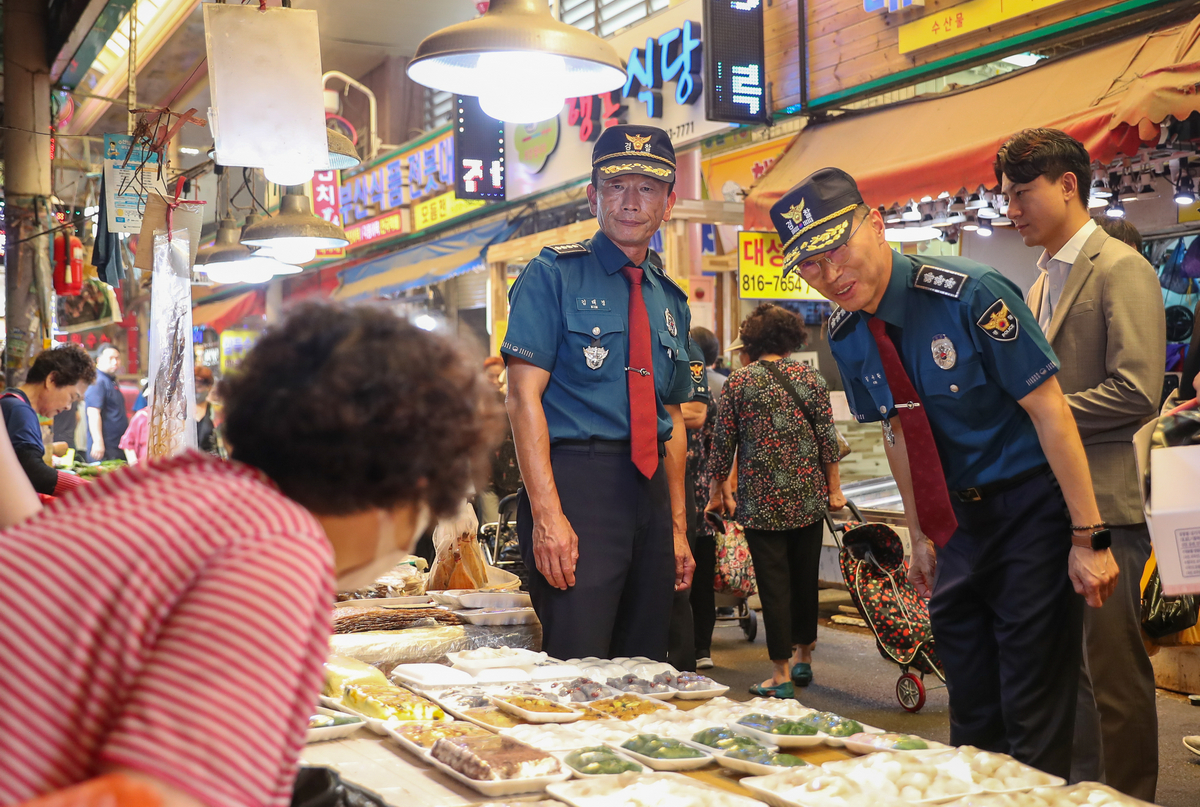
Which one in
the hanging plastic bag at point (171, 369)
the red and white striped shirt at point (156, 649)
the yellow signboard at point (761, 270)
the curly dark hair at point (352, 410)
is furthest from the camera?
the yellow signboard at point (761, 270)

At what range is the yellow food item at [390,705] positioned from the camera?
7.95 feet

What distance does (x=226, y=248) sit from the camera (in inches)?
289

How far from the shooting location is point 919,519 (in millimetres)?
2818

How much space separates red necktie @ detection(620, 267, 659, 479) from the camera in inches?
124

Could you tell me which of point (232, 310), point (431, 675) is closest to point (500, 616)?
point (431, 675)

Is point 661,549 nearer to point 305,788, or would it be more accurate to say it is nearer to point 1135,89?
point 305,788

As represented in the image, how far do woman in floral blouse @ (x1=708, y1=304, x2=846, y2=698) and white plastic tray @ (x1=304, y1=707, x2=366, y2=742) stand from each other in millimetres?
3776

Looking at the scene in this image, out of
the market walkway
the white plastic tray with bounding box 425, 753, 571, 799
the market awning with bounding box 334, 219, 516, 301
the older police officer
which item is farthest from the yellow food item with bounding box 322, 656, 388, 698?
the market awning with bounding box 334, 219, 516, 301

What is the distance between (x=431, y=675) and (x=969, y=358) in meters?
1.67

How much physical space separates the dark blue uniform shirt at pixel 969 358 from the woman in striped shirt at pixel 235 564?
73.5 inches

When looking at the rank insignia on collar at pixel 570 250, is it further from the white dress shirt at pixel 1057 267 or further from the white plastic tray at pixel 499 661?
the white dress shirt at pixel 1057 267

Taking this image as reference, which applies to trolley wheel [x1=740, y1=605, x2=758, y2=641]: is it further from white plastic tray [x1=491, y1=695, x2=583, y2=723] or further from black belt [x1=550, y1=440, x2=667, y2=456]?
white plastic tray [x1=491, y1=695, x2=583, y2=723]

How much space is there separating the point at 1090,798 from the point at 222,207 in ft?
24.2

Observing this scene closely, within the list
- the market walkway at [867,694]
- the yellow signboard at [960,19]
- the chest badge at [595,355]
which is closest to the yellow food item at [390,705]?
the chest badge at [595,355]
